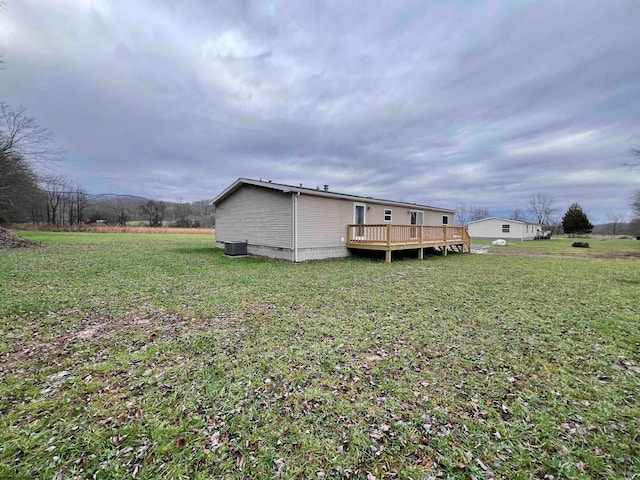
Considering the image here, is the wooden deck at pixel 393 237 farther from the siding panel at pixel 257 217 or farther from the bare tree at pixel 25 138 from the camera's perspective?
the bare tree at pixel 25 138

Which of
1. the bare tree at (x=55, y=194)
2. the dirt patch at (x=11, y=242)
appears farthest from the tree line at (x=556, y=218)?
the bare tree at (x=55, y=194)

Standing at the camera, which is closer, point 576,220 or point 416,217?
point 416,217

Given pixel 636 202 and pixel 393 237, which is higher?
pixel 636 202

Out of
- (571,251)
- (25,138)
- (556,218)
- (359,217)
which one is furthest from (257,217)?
(556,218)

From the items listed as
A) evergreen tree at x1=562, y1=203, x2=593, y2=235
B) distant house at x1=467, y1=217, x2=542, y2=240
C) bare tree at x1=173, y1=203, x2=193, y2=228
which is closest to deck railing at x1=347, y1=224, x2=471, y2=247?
distant house at x1=467, y1=217, x2=542, y2=240

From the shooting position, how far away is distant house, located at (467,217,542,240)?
3841 centimetres

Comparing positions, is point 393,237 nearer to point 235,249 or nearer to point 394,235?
point 394,235

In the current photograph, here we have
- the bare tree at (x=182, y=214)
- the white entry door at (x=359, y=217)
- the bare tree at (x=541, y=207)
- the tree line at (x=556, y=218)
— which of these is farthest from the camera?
the bare tree at (x=541, y=207)

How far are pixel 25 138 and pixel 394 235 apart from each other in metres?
28.5

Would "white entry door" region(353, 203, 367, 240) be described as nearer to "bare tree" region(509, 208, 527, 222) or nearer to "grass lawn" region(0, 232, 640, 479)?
"grass lawn" region(0, 232, 640, 479)

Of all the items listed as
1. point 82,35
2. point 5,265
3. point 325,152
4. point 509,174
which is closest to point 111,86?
point 82,35

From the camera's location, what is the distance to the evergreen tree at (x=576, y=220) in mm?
44406

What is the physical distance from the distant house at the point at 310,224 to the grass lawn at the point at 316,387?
19.2 feet

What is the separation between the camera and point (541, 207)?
2222 inches
